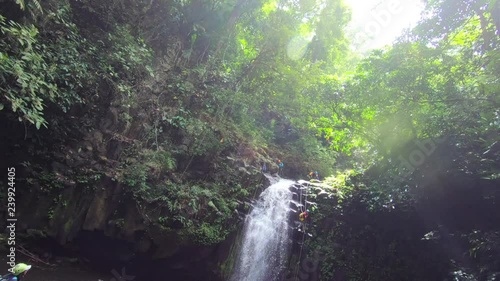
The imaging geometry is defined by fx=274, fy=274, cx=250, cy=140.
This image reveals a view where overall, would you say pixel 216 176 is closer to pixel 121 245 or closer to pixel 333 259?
pixel 121 245

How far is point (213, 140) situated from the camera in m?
11.6

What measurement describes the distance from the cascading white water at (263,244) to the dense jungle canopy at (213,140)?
524 millimetres

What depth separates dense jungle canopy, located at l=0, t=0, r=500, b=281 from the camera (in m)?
6.99

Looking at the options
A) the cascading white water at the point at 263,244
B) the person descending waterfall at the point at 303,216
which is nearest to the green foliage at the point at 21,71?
the cascading white water at the point at 263,244

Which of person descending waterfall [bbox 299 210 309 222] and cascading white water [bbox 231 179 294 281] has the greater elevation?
person descending waterfall [bbox 299 210 309 222]

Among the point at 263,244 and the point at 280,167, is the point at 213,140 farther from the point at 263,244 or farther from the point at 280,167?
the point at 280,167

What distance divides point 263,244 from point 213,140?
15.1 ft

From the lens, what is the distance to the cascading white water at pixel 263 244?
9789 millimetres

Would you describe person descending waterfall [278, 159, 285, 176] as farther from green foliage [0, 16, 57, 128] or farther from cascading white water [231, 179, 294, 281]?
green foliage [0, 16, 57, 128]

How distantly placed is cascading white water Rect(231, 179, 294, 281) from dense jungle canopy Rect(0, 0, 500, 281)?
1.72 ft

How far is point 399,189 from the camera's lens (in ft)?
29.0

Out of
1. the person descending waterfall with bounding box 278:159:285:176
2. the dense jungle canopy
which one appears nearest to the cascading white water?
the dense jungle canopy

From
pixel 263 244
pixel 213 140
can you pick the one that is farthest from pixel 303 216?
pixel 213 140

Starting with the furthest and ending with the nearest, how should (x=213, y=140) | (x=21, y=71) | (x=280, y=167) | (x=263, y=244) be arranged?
(x=280, y=167)
(x=213, y=140)
(x=263, y=244)
(x=21, y=71)
